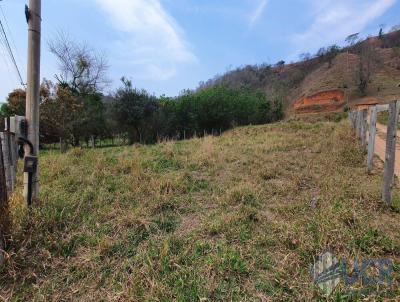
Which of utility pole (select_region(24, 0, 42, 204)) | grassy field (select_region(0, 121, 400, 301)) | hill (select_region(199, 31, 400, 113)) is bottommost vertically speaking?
grassy field (select_region(0, 121, 400, 301))

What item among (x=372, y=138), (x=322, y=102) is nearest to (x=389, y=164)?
(x=372, y=138)

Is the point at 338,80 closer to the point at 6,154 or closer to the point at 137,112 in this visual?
the point at 137,112

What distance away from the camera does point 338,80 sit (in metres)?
42.9

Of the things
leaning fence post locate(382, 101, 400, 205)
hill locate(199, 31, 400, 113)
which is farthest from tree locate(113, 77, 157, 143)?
hill locate(199, 31, 400, 113)

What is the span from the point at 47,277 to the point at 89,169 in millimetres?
3916

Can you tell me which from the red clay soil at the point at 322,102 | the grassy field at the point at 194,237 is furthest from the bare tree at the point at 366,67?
the grassy field at the point at 194,237

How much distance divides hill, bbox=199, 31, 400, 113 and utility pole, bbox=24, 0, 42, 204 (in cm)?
3604

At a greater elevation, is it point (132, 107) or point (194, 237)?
point (132, 107)

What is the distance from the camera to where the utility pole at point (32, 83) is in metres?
A: 3.31

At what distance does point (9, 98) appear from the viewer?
24.4 m

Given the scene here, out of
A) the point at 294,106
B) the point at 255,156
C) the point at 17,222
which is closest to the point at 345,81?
the point at 294,106

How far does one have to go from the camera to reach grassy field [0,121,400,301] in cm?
228

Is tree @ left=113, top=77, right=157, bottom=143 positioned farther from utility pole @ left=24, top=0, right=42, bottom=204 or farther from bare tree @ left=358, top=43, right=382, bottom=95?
bare tree @ left=358, top=43, right=382, bottom=95

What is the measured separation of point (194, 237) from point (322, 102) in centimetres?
4033
